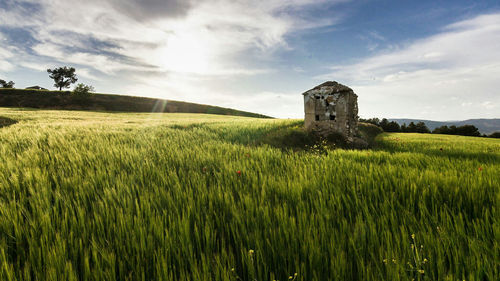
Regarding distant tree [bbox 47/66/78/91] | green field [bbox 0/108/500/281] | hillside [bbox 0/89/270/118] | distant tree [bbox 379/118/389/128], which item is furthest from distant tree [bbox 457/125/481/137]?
distant tree [bbox 47/66/78/91]

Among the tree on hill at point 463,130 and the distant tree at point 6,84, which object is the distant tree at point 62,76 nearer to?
the distant tree at point 6,84

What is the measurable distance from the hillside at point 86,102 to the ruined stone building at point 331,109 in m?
59.8

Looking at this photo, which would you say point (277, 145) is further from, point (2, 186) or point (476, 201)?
point (2, 186)

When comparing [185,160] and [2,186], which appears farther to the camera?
[185,160]

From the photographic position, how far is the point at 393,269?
1.01 meters

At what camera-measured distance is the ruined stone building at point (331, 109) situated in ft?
35.2

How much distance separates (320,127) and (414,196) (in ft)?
31.8

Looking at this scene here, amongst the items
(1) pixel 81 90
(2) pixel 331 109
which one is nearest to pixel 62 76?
(1) pixel 81 90

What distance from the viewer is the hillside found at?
1982 inches

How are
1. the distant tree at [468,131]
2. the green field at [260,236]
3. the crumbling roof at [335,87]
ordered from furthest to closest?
1. the distant tree at [468,131]
2. the crumbling roof at [335,87]
3. the green field at [260,236]

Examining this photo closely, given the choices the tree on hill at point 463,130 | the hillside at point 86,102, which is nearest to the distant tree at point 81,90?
the hillside at point 86,102

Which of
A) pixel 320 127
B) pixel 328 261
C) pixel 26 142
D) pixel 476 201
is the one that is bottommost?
pixel 328 261

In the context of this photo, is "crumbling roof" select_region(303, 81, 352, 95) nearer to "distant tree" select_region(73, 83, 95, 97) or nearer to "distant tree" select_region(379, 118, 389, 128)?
"distant tree" select_region(379, 118, 389, 128)

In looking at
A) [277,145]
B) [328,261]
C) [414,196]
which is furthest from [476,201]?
[277,145]
